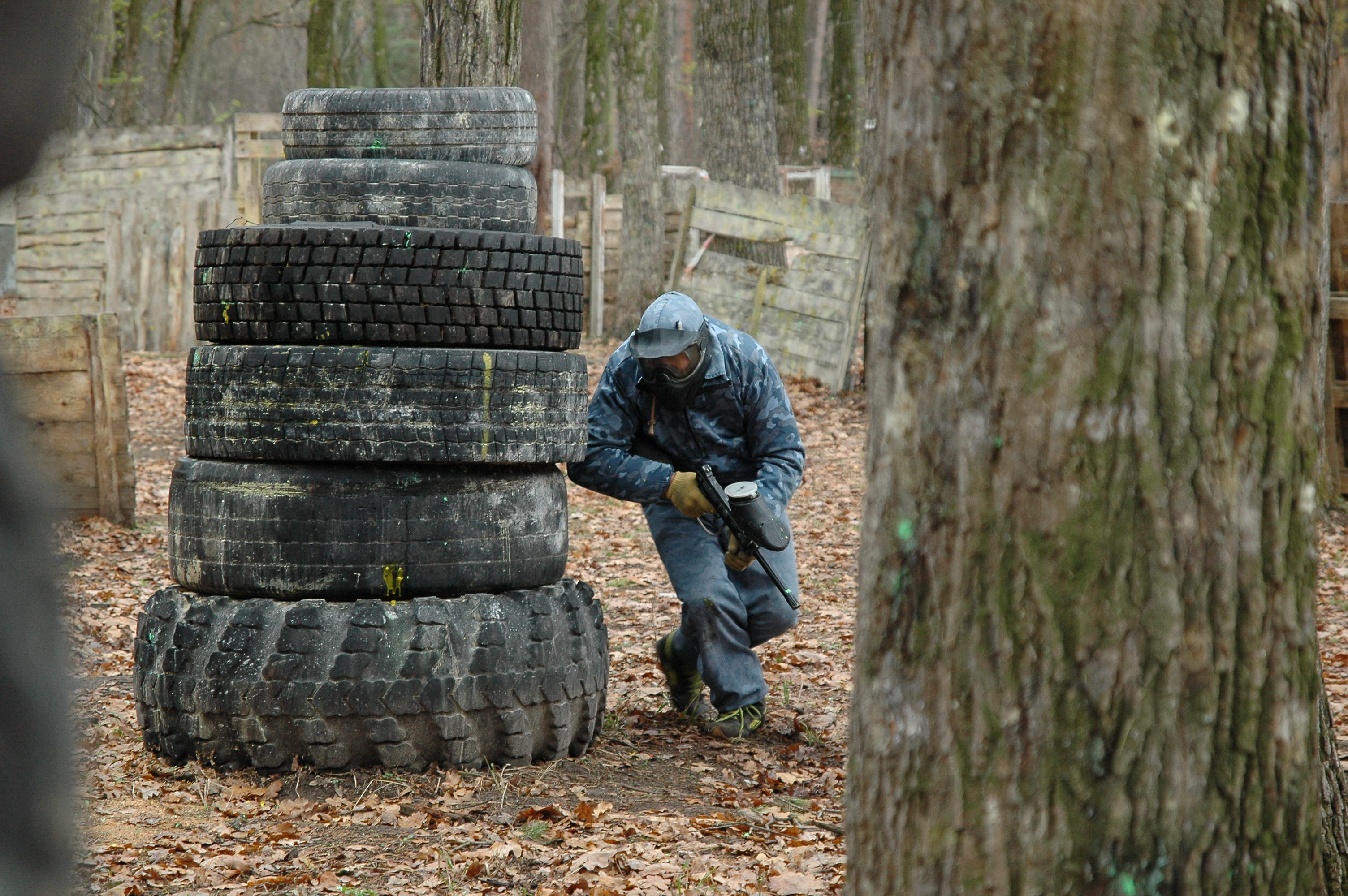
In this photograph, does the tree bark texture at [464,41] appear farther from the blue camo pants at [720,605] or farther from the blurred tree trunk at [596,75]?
the blurred tree trunk at [596,75]

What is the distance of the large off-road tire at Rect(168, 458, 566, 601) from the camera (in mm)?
4535

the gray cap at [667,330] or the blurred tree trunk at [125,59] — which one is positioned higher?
the blurred tree trunk at [125,59]

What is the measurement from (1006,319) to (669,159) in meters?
34.7

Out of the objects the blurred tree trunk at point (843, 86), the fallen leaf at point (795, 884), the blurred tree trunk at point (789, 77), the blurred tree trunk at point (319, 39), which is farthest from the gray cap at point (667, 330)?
the blurred tree trunk at point (319, 39)

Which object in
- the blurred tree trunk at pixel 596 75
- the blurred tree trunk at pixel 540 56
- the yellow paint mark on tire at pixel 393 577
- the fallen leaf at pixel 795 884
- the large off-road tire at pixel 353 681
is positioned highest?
the blurred tree trunk at pixel 596 75

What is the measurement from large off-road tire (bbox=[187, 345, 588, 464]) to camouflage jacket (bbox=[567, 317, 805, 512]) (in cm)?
70

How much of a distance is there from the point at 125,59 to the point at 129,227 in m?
12.2

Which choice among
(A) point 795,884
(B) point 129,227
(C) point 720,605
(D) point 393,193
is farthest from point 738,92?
(A) point 795,884

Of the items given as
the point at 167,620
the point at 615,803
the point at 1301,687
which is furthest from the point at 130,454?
the point at 1301,687

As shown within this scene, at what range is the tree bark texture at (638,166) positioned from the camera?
15.8 metres

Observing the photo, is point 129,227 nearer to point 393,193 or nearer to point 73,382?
point 73,382

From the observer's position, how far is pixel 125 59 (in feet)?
84.9

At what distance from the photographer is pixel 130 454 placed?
8781 mm

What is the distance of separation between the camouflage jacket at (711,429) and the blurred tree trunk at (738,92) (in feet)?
34.2
